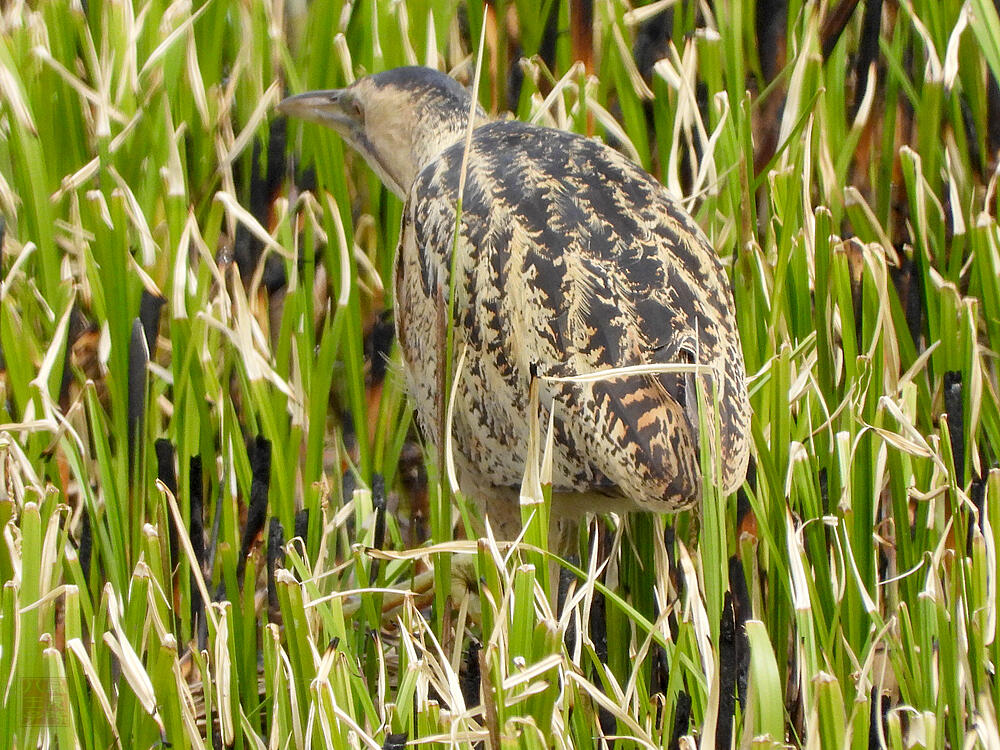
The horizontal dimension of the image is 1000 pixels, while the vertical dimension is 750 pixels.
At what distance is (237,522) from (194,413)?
0.37 ft

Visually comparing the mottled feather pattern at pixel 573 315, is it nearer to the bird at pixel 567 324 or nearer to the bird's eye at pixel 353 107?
the bird at pixel 567 324

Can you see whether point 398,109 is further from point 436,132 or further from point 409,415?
point 409,415

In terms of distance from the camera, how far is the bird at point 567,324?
3.37 ft

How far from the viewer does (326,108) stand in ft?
4.76

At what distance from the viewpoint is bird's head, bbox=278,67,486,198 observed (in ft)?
4.77

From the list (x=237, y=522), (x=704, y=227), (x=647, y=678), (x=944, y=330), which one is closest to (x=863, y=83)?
(x=704, y=227)

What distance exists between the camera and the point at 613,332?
106 centimetres

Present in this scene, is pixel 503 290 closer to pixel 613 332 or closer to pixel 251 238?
pixel 613 332

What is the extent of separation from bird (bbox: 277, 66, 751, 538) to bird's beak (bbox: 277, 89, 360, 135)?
0.18m
